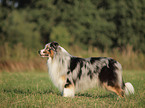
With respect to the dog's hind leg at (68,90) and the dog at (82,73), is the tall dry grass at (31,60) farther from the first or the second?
the dog's hind leg at (68,90)

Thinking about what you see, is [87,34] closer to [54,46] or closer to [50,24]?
[50,24]

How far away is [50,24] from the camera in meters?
22.9

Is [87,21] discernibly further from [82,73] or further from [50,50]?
[82,73]

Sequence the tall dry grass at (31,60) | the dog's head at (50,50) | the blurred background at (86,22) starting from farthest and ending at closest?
the blurred background at (86,22) → the tall dry grass at (31,60) → the dog's head at (50,50)

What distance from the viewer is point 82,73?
611 cm

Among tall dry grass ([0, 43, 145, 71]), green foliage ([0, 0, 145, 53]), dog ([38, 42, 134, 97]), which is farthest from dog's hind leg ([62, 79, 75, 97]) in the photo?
green foliage ([0, 0, 145, 53])

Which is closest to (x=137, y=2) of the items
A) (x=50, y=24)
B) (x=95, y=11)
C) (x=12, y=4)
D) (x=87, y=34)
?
(x=95, y=11)

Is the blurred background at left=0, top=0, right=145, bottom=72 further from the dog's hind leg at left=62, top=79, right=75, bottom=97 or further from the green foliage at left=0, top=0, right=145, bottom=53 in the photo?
the dog's hind leg at left=62, top=79, right=75, bottom=97

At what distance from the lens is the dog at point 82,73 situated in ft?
19.4

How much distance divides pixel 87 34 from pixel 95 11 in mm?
2472

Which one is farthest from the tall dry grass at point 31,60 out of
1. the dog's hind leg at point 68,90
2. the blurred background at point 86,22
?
the dog's hind leg at point 68,90

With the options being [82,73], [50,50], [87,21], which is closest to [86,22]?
[87,21]

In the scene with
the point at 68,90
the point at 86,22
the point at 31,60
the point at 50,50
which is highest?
the point at 86,22

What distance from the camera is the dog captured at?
5.91 meters
